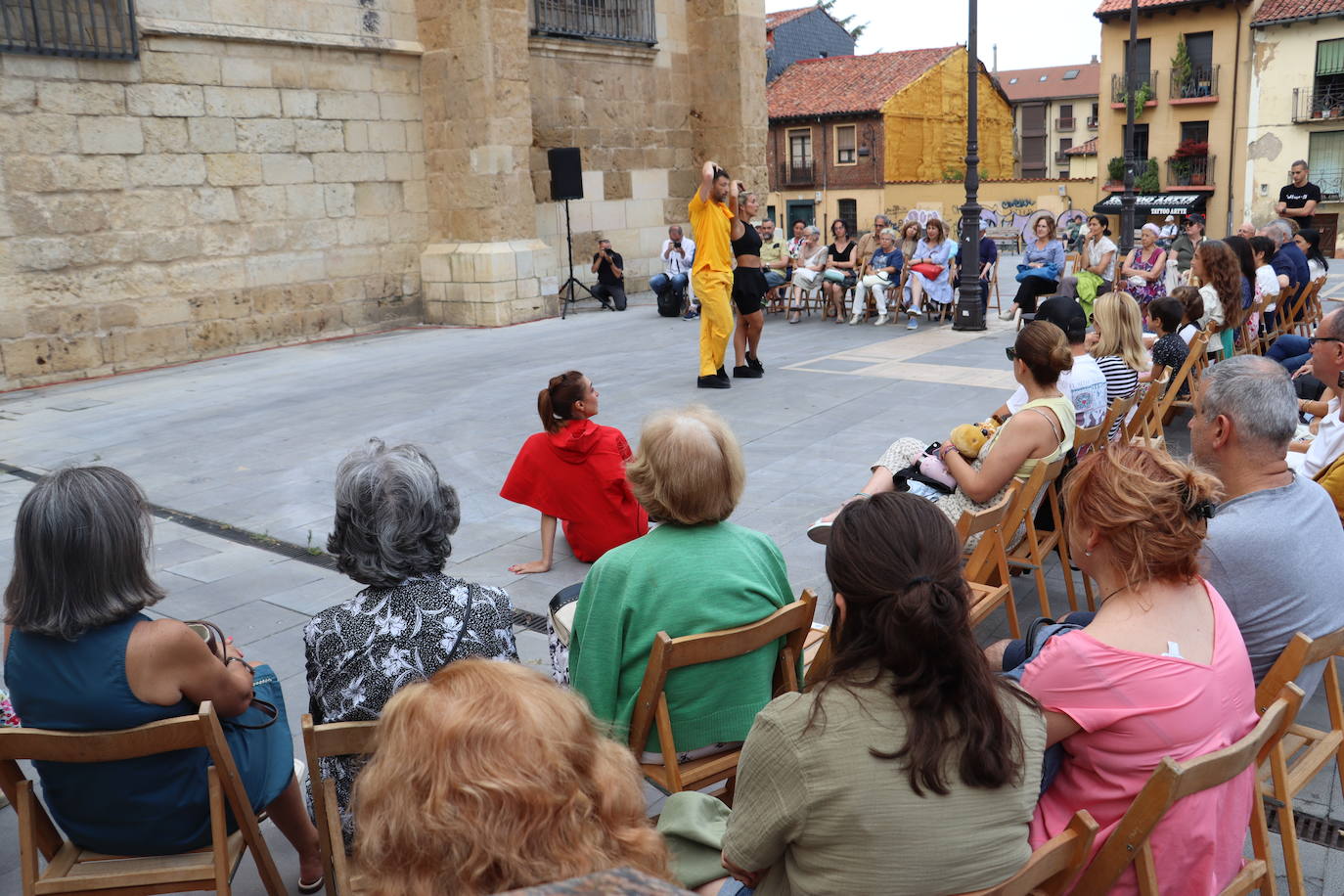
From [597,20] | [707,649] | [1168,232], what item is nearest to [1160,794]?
[707,649]

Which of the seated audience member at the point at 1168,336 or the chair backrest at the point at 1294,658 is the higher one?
the seated audience member at the point at 1168,336

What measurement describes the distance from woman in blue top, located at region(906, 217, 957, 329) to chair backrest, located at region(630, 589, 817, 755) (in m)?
9.55

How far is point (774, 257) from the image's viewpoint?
1342 cm

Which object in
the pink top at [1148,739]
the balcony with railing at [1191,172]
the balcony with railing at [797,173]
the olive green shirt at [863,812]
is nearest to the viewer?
the olive green shirt at [863,812]

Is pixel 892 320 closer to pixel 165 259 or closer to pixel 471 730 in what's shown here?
pixel 165 259

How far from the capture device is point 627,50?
14648 millimetres

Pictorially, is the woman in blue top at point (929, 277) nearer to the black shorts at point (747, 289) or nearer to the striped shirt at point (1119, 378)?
the black shorts at point (747, 289)

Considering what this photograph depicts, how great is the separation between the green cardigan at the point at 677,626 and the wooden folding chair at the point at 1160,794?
0.84m

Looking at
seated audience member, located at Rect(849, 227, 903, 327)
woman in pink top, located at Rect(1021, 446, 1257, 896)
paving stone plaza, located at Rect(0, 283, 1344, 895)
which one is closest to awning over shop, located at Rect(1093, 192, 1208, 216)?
seated audience member, located at Rect(849, 227, 903, 327)

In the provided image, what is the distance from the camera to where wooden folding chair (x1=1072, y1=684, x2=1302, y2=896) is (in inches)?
68.0

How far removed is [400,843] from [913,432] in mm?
5895

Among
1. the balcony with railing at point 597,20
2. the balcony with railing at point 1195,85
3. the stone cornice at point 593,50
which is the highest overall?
the balcony with railing at point 1195,85

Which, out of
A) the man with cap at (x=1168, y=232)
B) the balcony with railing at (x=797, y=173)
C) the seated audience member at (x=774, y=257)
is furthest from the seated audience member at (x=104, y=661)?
the balcony with railing at (x=797, y=173)

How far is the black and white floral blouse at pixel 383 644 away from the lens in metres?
2.32
